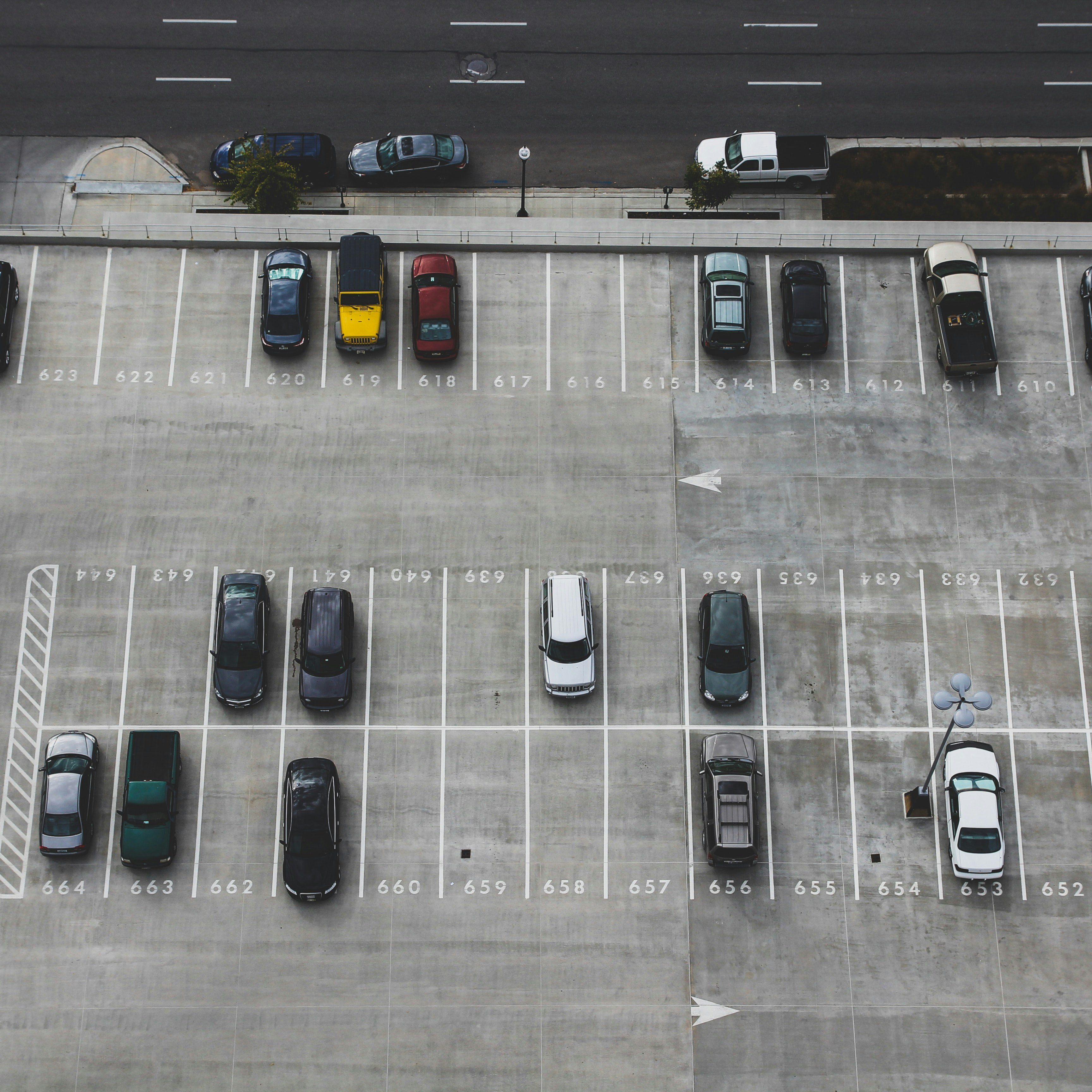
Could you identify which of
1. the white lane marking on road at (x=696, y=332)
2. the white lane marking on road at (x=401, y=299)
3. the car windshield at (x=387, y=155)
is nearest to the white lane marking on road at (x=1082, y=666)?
the white lane marking on road at (x=696, y=332)

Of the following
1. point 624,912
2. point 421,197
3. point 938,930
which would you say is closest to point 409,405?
point 421,197

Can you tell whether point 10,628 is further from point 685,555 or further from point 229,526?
→ point 685,555

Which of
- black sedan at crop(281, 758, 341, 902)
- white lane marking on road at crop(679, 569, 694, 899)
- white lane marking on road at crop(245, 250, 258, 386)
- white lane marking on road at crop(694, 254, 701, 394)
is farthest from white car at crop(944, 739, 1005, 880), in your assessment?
white lane marking on road at crop(245, 250, 258, 386)

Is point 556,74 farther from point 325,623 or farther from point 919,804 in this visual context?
point 919,804

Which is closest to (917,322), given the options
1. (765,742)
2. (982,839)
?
(765,742)

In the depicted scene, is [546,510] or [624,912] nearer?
[624,912]

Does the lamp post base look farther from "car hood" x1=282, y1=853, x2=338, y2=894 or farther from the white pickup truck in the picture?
the white pickup truck
